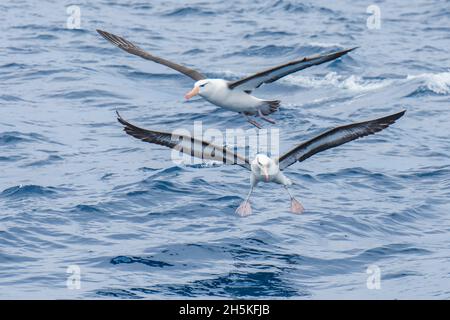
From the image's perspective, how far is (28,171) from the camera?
82.7 feet

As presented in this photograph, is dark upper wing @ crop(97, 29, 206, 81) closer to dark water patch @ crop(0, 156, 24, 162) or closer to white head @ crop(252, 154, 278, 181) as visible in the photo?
white head @ crop(252, 154, 278, 181)

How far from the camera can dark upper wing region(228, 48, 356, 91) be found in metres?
19.0

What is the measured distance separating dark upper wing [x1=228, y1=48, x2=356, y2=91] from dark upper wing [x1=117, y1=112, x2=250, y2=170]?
139 centimetres

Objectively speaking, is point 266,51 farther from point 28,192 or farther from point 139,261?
point 139,261

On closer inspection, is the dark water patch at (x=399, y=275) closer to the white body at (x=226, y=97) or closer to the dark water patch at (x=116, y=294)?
the white body at (x=226, y=97)

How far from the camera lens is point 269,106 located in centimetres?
2142

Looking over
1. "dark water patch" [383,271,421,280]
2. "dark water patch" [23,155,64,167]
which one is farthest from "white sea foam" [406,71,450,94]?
"dark water patch" [383,271,421,280]

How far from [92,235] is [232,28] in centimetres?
2224

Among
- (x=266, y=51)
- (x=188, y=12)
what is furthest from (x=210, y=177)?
(x=188, y=12)

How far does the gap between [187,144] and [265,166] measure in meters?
1.47

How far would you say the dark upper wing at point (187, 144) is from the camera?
1945 cm

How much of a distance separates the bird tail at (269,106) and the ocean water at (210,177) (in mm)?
2360

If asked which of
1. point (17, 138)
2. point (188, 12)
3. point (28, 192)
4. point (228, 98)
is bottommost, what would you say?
point (28, 192)
